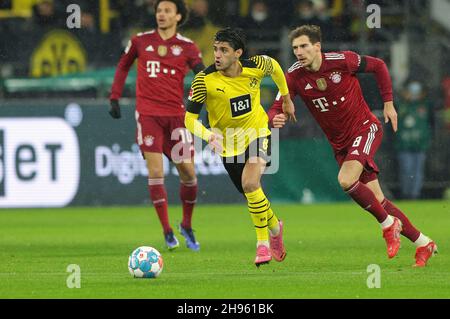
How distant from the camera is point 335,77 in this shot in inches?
437

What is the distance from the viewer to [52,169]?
18.3 m

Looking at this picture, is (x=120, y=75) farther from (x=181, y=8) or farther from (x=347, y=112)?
(x=347, y=112)

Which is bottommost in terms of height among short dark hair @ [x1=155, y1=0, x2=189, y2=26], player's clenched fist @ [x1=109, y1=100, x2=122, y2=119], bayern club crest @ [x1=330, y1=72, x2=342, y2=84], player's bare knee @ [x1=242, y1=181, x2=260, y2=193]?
player's bare knee @ [x1=242, y1=181, x2=260, y2=193]

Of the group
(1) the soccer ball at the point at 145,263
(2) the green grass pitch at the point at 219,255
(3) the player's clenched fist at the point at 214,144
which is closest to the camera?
(2) the green grass pitch at the point at 219,255

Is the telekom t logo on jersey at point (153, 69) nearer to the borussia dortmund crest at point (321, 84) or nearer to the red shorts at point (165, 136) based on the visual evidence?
the red shorts at point (165, 136)

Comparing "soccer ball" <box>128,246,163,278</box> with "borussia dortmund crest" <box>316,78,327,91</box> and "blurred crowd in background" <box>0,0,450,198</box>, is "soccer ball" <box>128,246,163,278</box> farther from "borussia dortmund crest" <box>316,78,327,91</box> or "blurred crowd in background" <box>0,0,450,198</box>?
"blurred crowd in background" <box>0,0,450,198</box>

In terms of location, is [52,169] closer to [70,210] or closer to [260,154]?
[70,210]

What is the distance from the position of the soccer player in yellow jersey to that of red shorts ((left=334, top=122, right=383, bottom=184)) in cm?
68

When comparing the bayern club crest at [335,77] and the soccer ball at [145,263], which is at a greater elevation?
the bayern club crest at [335,77]

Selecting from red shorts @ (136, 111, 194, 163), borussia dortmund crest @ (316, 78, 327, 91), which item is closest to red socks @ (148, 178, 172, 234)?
red shorts @ (136, 111, 194, 163)

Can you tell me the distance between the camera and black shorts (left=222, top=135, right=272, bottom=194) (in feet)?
35.7

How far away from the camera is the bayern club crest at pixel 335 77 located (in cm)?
1109

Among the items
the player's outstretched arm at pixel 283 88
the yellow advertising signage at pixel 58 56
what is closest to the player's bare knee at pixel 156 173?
the player's outstretched arm at pixel 283 88
